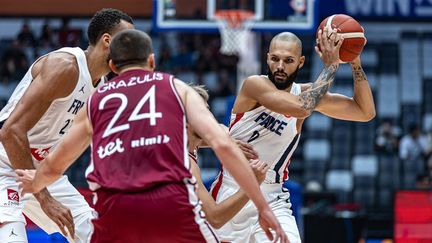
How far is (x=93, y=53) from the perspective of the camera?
6410mm

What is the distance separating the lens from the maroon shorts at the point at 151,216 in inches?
183

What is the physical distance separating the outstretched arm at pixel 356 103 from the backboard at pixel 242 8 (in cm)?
827

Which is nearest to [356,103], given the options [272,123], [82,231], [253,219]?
[272,123]

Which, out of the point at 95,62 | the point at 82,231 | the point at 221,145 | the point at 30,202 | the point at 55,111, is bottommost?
the point at 82,231

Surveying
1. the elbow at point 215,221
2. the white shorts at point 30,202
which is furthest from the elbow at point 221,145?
the white shorts at point 30,202

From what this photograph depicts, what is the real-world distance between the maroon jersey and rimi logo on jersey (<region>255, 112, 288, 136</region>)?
1998 mm

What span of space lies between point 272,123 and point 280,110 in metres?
0.30

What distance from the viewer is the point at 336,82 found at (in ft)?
73.6

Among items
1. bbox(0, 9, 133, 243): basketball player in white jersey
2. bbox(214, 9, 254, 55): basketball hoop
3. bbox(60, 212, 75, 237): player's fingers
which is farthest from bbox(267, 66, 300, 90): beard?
bbox(214, 9, 254, 55): basketball hoop

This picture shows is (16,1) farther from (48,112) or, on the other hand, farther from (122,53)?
(122,53)

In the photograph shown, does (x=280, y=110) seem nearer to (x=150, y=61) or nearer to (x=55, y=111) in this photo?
(x=55, y=111)

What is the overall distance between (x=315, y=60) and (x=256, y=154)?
1683 cm

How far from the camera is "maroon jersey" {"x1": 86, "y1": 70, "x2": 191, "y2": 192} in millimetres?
4695

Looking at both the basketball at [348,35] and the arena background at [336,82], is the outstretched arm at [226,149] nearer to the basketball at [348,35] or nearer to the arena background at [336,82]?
the basketball at [348,35]
